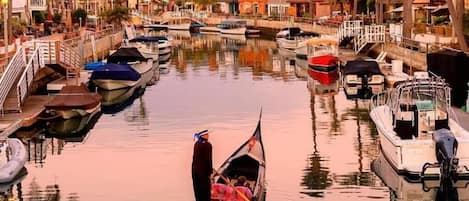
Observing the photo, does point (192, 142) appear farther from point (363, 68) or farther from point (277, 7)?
point (277, 7)

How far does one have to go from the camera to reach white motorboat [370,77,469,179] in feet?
75.9

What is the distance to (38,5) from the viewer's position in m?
88.2

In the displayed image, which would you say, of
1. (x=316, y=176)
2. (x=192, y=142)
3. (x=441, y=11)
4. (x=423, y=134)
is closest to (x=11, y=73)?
(x=192, y=142)

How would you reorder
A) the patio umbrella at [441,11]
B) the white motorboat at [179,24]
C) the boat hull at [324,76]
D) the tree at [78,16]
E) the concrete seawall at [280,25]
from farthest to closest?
the white motorboat at [179,24] < the tree at [78,16] < the concrete seawall at [280,25] < the patio umbrella at [441,11] < the boat hull at [324,76]

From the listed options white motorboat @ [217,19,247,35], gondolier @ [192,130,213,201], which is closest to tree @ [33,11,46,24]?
white motorboat @ [217,19,247,35]

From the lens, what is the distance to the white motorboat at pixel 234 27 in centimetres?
11212

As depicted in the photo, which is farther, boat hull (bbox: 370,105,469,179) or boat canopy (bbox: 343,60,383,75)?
boat canopy (bbox: 343,60,383,75)

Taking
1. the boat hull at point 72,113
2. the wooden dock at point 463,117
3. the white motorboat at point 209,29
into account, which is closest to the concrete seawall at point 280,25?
the white motorboat at point 209,29

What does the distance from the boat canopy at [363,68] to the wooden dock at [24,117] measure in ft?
52.1

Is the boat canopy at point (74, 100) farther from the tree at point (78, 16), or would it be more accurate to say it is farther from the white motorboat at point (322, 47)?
the tree at point (78, 16)

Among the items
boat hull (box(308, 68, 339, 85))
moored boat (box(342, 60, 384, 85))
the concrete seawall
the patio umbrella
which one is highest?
the patio umbrella

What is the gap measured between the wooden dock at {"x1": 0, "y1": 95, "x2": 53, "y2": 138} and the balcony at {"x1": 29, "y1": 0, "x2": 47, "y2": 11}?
4589 centimetres

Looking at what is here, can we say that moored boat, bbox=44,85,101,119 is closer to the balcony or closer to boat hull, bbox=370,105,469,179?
boat hull, bbox=370,105,469,179

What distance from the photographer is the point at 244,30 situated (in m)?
112
